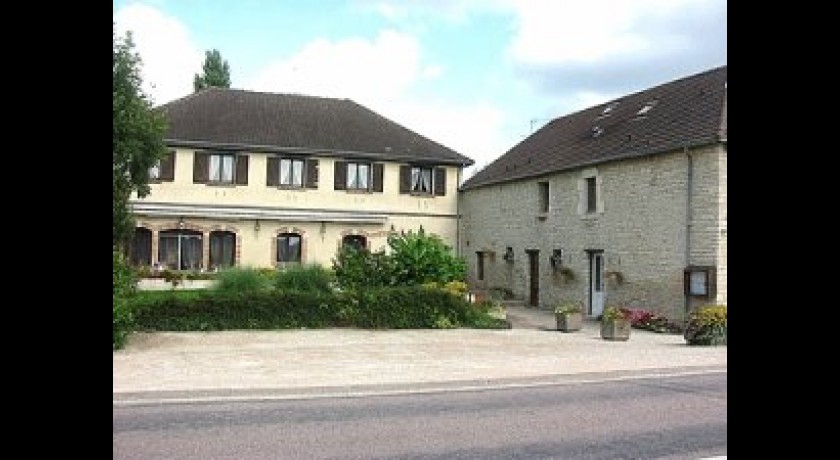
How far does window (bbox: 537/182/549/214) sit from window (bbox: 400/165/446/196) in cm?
626

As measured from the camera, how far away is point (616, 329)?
17.2m

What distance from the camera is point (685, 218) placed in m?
19.2

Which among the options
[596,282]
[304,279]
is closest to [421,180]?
[596,282]

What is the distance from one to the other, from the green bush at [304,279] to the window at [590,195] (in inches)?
359

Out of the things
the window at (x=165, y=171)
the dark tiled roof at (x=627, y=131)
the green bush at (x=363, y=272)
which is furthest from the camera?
the window at (x=165, y=171)

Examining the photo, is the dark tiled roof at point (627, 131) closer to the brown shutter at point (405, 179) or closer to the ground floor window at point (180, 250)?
the brown shutter at point (405, 179)

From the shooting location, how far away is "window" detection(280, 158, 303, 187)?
2967 cm

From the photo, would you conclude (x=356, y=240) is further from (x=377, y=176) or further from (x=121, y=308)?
(x=121, y=308)

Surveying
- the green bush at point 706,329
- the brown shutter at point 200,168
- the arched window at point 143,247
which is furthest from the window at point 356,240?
the green bush at point 706,329

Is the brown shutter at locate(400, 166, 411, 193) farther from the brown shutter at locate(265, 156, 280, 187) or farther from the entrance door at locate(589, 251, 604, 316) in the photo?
the entrance door at locate(589, 251, 604, 316)

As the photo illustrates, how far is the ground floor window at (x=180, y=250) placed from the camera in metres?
27.8

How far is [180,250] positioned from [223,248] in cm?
159

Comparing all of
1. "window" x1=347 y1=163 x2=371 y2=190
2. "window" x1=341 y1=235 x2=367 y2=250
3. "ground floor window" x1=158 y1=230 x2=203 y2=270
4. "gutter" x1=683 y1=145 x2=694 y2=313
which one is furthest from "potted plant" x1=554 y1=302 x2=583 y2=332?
"ground floor window" x1=158 y1=230 x2=203 y2=270

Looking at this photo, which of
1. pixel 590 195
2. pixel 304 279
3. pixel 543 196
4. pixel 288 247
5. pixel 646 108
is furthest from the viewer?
pixel 288 247
